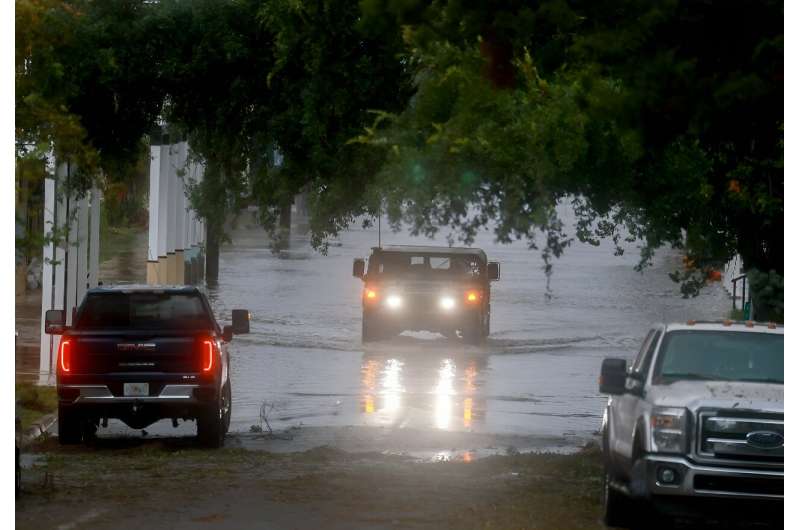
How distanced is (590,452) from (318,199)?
515cm

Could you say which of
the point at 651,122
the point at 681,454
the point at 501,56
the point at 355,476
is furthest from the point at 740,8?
the point at 355,476

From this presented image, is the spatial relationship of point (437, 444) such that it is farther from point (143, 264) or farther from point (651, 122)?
point (143, 264)

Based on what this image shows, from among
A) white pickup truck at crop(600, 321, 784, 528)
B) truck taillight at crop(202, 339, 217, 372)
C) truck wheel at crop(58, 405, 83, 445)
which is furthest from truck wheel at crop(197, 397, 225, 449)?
white pickup truck at crop(600, 321, 784, 528)

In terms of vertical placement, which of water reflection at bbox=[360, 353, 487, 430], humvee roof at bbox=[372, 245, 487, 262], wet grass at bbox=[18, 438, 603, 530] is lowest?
wet grass at bbox=[18, 438, 603, 530]

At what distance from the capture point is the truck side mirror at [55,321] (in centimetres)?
1816

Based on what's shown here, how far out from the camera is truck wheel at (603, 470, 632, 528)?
13.0 m

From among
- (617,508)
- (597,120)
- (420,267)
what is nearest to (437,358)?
(420,267)

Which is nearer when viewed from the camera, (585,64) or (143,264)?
(585,64)

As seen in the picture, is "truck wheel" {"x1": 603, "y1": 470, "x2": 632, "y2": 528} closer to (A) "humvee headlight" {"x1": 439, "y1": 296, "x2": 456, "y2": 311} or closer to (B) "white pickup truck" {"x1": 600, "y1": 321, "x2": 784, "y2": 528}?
(B) "white pickup truck" {"x1": 600, "y1": 321, "x2": 784, "y2": 528}

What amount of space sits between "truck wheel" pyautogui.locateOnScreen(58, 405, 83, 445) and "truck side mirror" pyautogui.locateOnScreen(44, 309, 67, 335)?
34.1 inches

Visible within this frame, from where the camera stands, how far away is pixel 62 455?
1752 centimetres

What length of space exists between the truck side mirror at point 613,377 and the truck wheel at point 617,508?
0.75 metres

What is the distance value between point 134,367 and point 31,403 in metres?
4.57

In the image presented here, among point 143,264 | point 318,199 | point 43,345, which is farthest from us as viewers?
point 143,264
